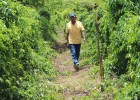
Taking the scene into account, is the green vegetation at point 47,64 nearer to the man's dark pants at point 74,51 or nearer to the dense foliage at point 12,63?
the dense foliage at point 12,63

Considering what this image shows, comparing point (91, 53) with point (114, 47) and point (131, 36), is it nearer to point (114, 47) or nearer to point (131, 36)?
point (114, 47)

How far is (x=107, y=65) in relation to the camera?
9289mm

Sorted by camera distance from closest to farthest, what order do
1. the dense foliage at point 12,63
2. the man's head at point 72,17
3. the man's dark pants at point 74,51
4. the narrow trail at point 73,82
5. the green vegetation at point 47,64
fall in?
the dense foliage at point 12,63 < the green vegetation at point 47,64 < the narrow trail at point 73,82 < the man's head at point 72,17 < the man's dark pants at point 74,51

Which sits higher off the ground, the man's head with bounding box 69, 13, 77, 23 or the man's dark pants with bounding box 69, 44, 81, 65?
the man's head with bounding box 69, 13, 77, 23

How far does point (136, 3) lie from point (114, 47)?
5.05 ft

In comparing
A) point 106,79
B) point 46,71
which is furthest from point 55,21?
point 106,79

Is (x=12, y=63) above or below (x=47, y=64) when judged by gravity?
above

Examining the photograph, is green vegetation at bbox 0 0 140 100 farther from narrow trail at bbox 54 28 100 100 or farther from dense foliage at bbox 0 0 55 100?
narrow trail at bbox 54 28 100 100

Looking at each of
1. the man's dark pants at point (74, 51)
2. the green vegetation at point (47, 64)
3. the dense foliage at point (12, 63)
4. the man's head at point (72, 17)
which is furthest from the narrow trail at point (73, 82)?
the man's head at point (72, 17)

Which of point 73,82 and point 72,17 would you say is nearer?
point 73,82

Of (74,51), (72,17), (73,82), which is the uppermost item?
(72,17)

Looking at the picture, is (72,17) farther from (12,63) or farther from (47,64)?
(12,63)

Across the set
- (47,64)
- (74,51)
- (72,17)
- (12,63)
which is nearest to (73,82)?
(47,64)

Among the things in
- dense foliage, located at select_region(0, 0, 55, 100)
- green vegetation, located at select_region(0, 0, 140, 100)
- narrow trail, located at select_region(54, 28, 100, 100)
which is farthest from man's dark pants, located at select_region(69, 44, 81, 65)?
dense foliage, located at select_region(0, 0, 55, 100)
